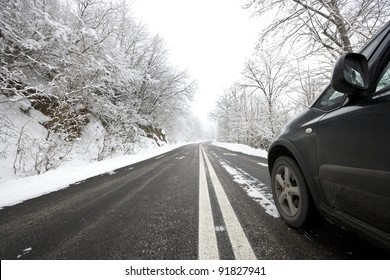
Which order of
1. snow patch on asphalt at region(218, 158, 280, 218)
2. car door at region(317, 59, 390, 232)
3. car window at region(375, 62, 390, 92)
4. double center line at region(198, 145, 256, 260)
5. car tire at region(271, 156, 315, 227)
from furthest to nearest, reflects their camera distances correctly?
snow patch on asphalt at region(218, 158, 280, 218) < car tire at region(271, 156, 315, 227) < double center line at region(198, 145, 256, 260) < car window at region(375, 62, 390, 92) < car door at region(317, 59, 390, 232)

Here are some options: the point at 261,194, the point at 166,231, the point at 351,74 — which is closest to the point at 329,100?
the point at 351,74

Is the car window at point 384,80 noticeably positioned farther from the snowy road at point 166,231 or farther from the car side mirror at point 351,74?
the snowy road at point 166,231

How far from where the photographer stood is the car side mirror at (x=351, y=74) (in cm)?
128

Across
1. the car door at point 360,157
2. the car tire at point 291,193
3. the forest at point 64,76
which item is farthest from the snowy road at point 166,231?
the forest at point 64,76

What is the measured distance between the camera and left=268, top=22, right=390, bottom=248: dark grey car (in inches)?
42.9

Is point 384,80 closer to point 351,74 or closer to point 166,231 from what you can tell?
point 351,74

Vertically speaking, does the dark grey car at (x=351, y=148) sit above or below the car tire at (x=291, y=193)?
above

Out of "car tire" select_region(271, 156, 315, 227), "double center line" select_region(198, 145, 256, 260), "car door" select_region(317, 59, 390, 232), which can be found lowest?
"double center line" select_region(198, 145, 256, 260)

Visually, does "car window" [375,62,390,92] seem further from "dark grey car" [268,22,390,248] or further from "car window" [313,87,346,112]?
"car window" [313,87,346,112]

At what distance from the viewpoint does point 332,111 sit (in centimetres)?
154

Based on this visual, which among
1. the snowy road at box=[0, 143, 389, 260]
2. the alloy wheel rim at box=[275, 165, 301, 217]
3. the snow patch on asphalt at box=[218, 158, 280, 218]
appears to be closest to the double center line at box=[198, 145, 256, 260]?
the snowy road at box=[0, 143, 389, 260]

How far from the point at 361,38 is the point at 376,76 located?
20.7 feet

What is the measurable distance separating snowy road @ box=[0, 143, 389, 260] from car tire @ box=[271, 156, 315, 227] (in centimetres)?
12

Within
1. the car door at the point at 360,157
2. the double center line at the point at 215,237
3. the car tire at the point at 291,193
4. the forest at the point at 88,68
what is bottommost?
the double center line at the point at 215,237
